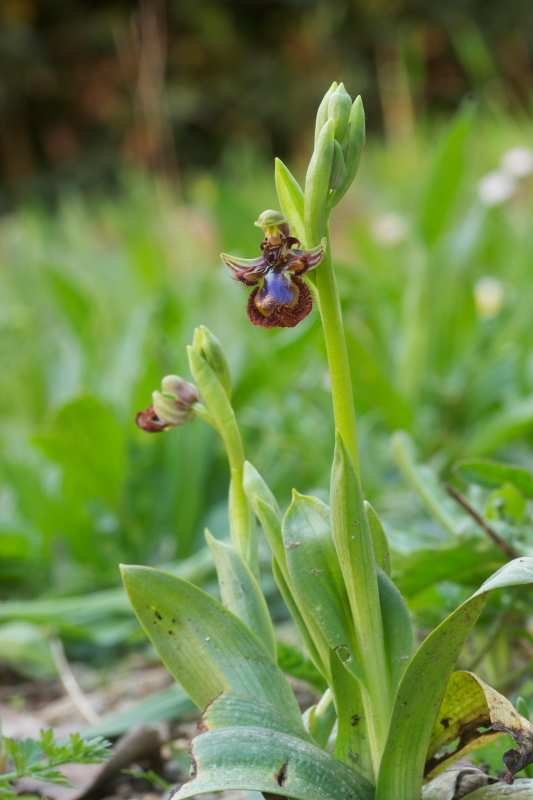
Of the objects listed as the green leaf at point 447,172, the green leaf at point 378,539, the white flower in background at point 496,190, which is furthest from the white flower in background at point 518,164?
the green leaf at point 378,539

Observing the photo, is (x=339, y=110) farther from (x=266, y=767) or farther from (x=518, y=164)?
(x=518, y=164)

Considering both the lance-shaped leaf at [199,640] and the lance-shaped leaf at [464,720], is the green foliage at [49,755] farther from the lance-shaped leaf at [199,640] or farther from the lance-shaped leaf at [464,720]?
the lance-shaped leaf at [464,720]

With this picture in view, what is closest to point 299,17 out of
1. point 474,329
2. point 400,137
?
point 400,137

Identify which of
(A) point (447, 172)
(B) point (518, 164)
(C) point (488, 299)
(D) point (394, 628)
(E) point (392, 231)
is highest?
(B) point (518, 164)

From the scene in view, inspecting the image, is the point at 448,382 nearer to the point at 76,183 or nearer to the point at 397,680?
the point at 397,680

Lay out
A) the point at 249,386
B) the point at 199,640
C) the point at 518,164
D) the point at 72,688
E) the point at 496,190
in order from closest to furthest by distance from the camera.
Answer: the point at 199,640 < the point at 72,688 < the point at 249,386 < the point at 496,190 < the point at 518,164

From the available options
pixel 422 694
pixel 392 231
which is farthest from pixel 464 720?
pixel 392 231
